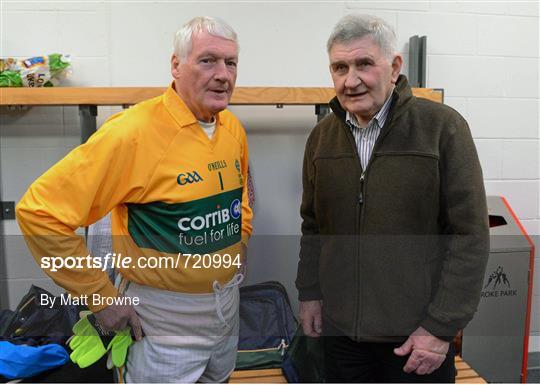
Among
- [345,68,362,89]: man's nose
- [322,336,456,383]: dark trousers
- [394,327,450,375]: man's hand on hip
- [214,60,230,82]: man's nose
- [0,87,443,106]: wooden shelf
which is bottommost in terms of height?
[322,336,456,383]: dark trousers

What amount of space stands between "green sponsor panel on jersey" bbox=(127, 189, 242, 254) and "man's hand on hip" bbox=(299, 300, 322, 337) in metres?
0.33

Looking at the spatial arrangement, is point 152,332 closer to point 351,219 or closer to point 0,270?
point 351,219

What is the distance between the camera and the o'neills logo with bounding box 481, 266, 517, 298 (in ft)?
5.69

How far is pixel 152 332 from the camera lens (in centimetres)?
99

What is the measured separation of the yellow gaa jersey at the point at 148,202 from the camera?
2.74 ft

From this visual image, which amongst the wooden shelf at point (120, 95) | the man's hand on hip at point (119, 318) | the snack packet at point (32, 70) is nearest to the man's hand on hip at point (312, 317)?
the man's hand on hip at point (119, 318)

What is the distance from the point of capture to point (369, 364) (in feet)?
3.51

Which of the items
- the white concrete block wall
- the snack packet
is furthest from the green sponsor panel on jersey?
the snack packet

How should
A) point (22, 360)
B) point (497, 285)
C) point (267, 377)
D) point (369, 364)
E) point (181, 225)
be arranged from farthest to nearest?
point (497, 285) < point (267, 377) < point (22, 360) < point (369, 364) < point (181, 225)

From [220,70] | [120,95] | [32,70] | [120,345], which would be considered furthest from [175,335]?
[32,70]

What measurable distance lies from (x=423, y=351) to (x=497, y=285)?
0.98 meters

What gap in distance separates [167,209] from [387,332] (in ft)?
1.91

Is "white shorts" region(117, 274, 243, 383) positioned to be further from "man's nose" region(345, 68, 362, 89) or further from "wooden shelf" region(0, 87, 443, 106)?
"wooden shelf" region(0, 87, 443, 106)

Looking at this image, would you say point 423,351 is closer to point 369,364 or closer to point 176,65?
point 369,364
